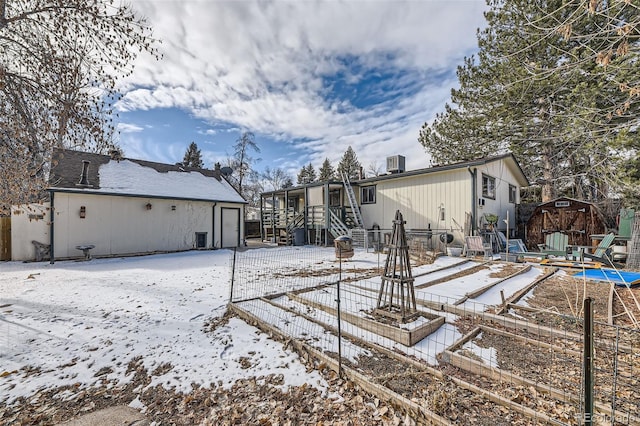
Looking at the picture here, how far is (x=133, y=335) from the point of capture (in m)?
3.91

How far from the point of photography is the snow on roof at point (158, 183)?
40.2 feet

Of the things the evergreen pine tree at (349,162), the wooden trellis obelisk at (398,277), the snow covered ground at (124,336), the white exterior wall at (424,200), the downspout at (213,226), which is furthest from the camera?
the evergreen pine tree at (349,162)

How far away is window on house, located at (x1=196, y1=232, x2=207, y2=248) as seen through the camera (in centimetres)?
1398

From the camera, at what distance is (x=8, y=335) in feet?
12.9

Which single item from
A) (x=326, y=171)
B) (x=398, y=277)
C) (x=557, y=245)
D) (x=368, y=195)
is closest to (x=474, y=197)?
(x=557, y=245)

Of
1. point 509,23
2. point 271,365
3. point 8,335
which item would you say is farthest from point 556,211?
point 8,335

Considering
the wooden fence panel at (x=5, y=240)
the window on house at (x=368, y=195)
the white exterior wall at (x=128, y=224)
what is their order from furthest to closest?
the window on house at (x=368, y=195) → the white exterior wall at (x=128, y=224) → the wooden fence panel at (x=5, y=240)

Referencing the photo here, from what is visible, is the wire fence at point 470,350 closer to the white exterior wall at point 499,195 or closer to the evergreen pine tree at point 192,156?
the white exterior wall at point 499,195

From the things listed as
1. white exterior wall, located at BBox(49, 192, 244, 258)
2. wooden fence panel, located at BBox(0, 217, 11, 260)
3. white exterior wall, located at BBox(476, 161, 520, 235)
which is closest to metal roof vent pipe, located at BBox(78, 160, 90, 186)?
white exterior wall, located at BBox(49, 192, 244, 258)

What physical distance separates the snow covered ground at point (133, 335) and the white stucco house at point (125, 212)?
3.87m

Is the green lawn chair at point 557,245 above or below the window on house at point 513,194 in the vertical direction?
below

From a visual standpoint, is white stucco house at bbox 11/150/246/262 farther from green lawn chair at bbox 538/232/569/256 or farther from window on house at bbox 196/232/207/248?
green lawn chair at bbox 538/232/569/256

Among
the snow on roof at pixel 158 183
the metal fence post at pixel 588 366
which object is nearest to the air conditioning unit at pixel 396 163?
the snow on roof at pixel 158 183

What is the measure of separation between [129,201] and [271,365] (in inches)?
476
